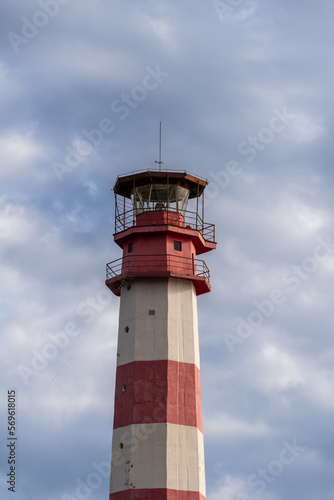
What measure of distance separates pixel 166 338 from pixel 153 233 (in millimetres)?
6263

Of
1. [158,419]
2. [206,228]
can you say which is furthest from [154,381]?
[206,228]

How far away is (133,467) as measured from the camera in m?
44.6

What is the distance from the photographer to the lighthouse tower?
147 ft

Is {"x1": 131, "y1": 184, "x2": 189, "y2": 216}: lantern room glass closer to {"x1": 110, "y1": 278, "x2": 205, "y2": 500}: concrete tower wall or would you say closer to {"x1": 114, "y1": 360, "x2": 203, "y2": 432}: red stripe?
{"x1": 110, "y1": 278, "x2": 205, "y2": 500}: concrete tower wall

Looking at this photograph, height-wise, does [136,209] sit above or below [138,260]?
above

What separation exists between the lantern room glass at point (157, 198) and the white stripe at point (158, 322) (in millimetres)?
4981

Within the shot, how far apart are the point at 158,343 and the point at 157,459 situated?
20.2ft

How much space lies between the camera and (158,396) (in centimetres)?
4591

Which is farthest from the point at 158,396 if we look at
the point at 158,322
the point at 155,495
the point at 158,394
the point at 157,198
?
the point at 157,198

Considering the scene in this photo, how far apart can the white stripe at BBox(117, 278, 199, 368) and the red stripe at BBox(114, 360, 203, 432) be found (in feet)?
1.68

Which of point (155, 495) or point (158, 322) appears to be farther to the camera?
point (158, 322)

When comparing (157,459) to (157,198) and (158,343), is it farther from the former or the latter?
(157,198)

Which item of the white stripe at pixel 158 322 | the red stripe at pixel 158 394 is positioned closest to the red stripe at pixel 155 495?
the red stripe at pixel 158 394

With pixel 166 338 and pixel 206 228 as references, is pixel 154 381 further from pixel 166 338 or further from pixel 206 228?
pixel 206 228
